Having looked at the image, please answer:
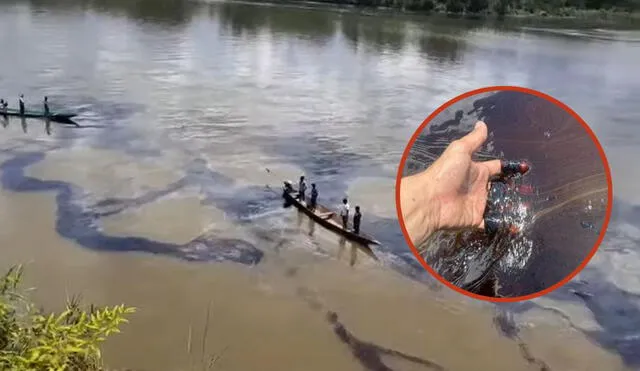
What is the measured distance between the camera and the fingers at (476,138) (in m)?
1.85

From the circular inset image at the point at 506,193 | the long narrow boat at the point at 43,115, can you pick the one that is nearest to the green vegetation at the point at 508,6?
the long narrow boat at the point at 43,115

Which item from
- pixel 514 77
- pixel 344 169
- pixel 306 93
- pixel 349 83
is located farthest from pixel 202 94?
pixel 514 77

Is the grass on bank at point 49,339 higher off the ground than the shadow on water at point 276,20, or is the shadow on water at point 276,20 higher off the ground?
the shadow on water at point 276,20

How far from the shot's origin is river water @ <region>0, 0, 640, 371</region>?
921 centimetres

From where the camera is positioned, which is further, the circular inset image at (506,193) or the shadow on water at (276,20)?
the shadow on water at (276,20)

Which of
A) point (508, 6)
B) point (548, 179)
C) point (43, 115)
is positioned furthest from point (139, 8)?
point (548, 179)

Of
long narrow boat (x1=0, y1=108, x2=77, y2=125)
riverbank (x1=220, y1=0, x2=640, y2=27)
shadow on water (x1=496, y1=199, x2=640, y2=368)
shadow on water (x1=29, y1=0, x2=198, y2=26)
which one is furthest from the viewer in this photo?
riverbank (x1=220, y1=0, x2=640, y2=27)

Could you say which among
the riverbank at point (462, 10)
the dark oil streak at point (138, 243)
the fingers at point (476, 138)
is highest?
the riverbank at point (462, 10)

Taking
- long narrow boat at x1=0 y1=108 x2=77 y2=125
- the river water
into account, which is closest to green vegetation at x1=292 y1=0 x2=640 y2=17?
the river water

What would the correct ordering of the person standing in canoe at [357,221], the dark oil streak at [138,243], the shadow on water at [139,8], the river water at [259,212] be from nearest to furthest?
1. the river water at [259,212]
2. the dark oil streak at [138,243]
3. the person standing in canoe at [357,221]
4. the shadow on water at [139,8]

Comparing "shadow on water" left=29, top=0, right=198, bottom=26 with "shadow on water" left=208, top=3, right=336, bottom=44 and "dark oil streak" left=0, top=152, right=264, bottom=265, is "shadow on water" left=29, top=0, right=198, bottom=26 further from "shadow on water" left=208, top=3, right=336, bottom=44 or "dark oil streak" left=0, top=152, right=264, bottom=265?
"dark oil streak" left=0, top=152, right=264, bottom=265

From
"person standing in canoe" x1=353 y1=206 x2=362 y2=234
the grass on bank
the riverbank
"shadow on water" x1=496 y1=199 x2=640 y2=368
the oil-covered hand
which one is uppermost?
the riverbank

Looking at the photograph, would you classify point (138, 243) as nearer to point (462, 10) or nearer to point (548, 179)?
point (548, 179)

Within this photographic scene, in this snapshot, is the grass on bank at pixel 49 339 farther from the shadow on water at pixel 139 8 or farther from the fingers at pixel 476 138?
the shadow on water at pixel 139 8
